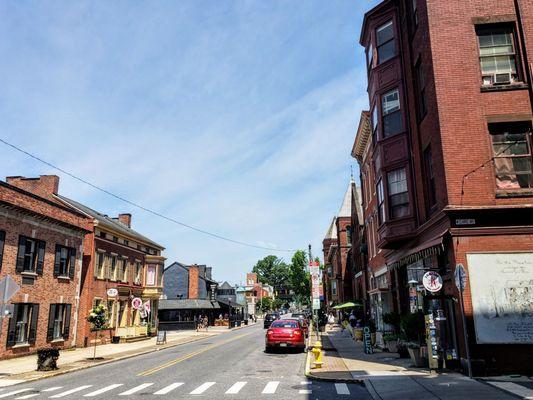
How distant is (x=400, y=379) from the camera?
12.9 m

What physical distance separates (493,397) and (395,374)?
4371mm

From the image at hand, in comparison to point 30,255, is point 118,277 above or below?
below

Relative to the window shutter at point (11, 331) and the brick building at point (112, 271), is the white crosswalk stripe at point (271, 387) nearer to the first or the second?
the window shutter at point (11, 331)

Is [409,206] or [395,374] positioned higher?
[409,206]

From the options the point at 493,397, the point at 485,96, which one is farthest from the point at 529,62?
the point at 493,397

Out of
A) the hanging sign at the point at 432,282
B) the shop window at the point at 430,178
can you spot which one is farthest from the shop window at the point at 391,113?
the hanging sign at the point at 432,282

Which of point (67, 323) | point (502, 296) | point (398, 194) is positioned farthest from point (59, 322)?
point (502, 296)

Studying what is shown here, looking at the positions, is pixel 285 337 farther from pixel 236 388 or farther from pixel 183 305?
pixel 183 305

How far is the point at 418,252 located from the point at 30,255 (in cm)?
2018

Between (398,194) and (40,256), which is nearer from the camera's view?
(398,194)

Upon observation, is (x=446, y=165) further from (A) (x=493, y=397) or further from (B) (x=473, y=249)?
(A) (x=493, y=397)

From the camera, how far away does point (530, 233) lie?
13766 millimetres

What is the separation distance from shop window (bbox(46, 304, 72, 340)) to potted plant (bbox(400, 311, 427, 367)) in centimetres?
2009

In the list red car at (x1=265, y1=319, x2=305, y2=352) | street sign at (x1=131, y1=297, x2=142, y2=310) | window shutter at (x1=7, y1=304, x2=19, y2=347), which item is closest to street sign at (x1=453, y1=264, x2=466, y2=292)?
red car at (x1=265, y1=319, x2=305, y2=352)
